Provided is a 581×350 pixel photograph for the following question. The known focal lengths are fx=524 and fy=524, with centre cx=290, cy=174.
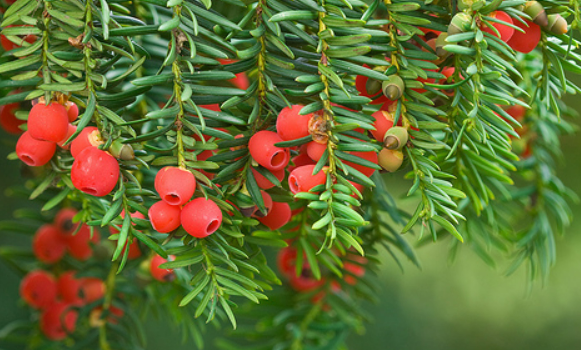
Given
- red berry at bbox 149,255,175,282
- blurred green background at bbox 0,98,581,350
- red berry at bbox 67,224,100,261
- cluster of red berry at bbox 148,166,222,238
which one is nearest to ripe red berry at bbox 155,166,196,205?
cluster of red berry at bbox 148,166,222,238

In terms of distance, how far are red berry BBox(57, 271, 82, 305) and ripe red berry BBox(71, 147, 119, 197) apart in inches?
14.6

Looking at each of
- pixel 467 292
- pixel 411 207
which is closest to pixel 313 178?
pixel 411 207

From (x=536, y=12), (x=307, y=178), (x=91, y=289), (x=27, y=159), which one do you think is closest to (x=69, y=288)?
(x=91, y=289)

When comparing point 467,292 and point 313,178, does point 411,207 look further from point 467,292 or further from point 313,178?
point 313,178

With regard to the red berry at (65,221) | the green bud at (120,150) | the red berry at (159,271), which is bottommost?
the red berry at (65,221)

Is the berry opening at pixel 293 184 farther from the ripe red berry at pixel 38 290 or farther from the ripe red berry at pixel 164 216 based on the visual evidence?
the ripe red berry at pixel 38 290

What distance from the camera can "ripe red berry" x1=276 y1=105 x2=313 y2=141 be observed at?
279mm

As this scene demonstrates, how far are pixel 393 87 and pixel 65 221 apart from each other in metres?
0.44

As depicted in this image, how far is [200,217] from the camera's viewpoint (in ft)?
0.89

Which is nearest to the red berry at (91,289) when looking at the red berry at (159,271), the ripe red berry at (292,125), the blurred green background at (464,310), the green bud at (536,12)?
the red berry at (159,271)

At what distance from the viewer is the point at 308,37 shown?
0.30m

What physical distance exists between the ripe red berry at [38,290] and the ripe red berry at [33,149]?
321 mm

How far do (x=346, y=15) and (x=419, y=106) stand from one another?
0.23 ft

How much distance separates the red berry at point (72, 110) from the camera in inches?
12.0
